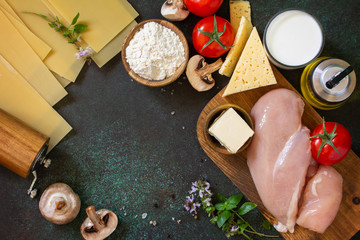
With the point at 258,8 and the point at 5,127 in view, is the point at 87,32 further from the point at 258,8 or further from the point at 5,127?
the point at 258,8

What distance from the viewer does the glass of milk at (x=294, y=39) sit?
5.82 feet

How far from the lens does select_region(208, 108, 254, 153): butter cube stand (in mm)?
1674

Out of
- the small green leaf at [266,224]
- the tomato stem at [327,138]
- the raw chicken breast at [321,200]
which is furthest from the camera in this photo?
the small green leaf at [266,224]

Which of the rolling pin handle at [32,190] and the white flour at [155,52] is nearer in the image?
the white flour at [155,52]

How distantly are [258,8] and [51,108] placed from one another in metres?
1.37

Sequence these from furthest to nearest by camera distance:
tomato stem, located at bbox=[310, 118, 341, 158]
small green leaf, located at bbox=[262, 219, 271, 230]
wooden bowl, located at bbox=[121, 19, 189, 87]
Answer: small green leaf, located at bbox=[262, 219, 271, 230] < wooden bowl, located at bbox=[121, 19, 189, 87] < tomato stem, located at bbox=[310, 118, 341, 158]

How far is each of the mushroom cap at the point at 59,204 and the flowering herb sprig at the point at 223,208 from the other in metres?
0.66

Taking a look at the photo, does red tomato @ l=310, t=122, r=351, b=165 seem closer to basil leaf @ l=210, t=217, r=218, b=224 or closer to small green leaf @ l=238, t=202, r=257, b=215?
small green leaf @ l=238, t=202, r=257, b=215

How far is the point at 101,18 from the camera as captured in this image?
1914mm

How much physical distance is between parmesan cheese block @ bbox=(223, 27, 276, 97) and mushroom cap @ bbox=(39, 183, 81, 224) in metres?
1.08

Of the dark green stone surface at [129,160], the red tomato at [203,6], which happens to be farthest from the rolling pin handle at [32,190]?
the red tomato at [203,6]

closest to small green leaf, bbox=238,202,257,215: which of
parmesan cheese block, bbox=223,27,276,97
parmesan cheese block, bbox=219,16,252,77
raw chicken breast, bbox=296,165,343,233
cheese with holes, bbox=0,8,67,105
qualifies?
raw chicken breast, bbox=296,165,343,233

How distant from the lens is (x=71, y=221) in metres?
1.97

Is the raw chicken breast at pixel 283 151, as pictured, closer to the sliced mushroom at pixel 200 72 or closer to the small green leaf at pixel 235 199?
the small green leaf at pixel 235 199
